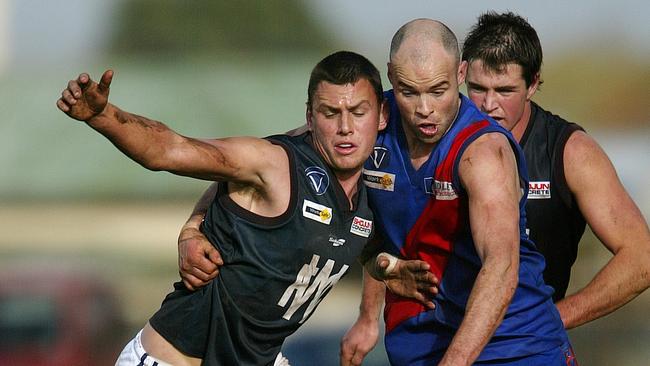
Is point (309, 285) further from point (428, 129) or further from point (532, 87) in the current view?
point (532, 87)

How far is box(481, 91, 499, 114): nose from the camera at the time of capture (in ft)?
15.1

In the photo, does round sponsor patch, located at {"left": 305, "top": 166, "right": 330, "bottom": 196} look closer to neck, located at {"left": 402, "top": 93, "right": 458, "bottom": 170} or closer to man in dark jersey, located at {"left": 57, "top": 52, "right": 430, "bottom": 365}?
man in dark jersey, located at {"left": 57, "top": 52, "right": 430, "bottom": 365}

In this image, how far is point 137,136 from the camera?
348 cm

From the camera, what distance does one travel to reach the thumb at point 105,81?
10.5ft

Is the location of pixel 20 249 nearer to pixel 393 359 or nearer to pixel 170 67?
pixel 170 67

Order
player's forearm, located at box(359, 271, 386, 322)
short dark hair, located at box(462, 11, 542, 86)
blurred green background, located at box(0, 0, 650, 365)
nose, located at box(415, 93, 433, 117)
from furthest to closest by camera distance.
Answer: blurred green background, located at box(0, 0, 650, 365) → player's forearm, located at box(359, 271, 386, 322) → short dark hair, located at box(462, 11, 542, 86) → nose, located at box(415, 93, 433, 117)

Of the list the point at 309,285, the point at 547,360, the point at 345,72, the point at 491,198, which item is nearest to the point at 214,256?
the point at 309,285

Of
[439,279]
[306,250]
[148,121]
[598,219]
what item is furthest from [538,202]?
[148,121]

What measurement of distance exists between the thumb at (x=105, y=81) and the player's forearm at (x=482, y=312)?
1.38 meters

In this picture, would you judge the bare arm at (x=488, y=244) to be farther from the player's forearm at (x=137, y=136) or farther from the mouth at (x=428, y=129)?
the player's forearm at (x=137, y=136)

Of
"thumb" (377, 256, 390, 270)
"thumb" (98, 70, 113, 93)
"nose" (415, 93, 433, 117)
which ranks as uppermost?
"nose" (415, 93, 433, 117)

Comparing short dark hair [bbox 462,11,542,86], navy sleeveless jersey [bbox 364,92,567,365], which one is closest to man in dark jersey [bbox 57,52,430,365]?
navy sleeveless jersey [bbox 364,92,567,365]

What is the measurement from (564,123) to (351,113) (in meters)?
1.20

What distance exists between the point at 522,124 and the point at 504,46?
13.9 inches
